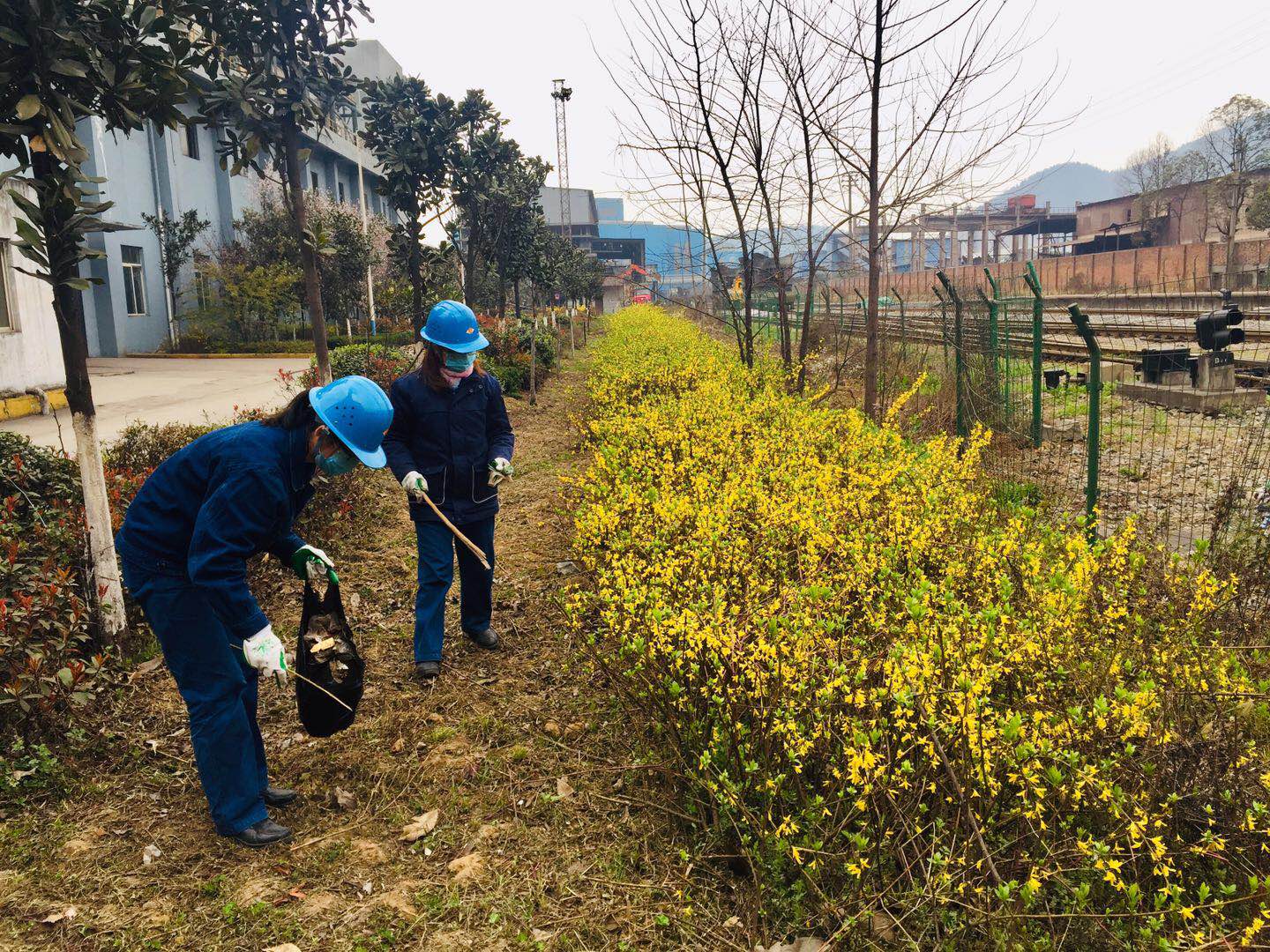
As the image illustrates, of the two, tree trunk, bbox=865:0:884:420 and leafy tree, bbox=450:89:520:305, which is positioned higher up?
leafy tree, bbox=450:89:520:305

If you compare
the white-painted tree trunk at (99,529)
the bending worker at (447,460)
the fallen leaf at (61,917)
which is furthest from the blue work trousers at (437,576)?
the fallen leaf at (61,917)

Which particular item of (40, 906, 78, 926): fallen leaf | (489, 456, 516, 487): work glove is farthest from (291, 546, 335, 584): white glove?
(489, 456, 516, 487): work glove

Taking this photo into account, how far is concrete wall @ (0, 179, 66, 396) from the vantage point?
11531mm

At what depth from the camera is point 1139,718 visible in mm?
2230

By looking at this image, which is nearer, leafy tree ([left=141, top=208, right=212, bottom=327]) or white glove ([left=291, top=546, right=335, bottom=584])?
white glove ([left=291, top=546, right=335, bottom=584])

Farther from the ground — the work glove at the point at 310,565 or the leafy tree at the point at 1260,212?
the leafy tree at the point at 1260,212

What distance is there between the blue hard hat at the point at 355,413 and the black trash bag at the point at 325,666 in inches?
22.0

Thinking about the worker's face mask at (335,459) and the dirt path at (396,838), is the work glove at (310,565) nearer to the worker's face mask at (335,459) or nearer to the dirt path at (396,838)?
the worker's face mask at (335,459)

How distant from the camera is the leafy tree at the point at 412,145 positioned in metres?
11.1

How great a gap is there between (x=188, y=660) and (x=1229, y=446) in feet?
25.1

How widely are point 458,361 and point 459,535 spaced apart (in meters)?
0.83

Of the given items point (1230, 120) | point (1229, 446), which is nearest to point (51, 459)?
point (1229, 446)

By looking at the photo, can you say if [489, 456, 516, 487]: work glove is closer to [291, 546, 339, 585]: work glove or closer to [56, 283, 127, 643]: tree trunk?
[291, 546, 339, 585]: work glove

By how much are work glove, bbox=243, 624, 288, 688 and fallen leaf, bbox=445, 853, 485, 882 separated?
79 centimetres
